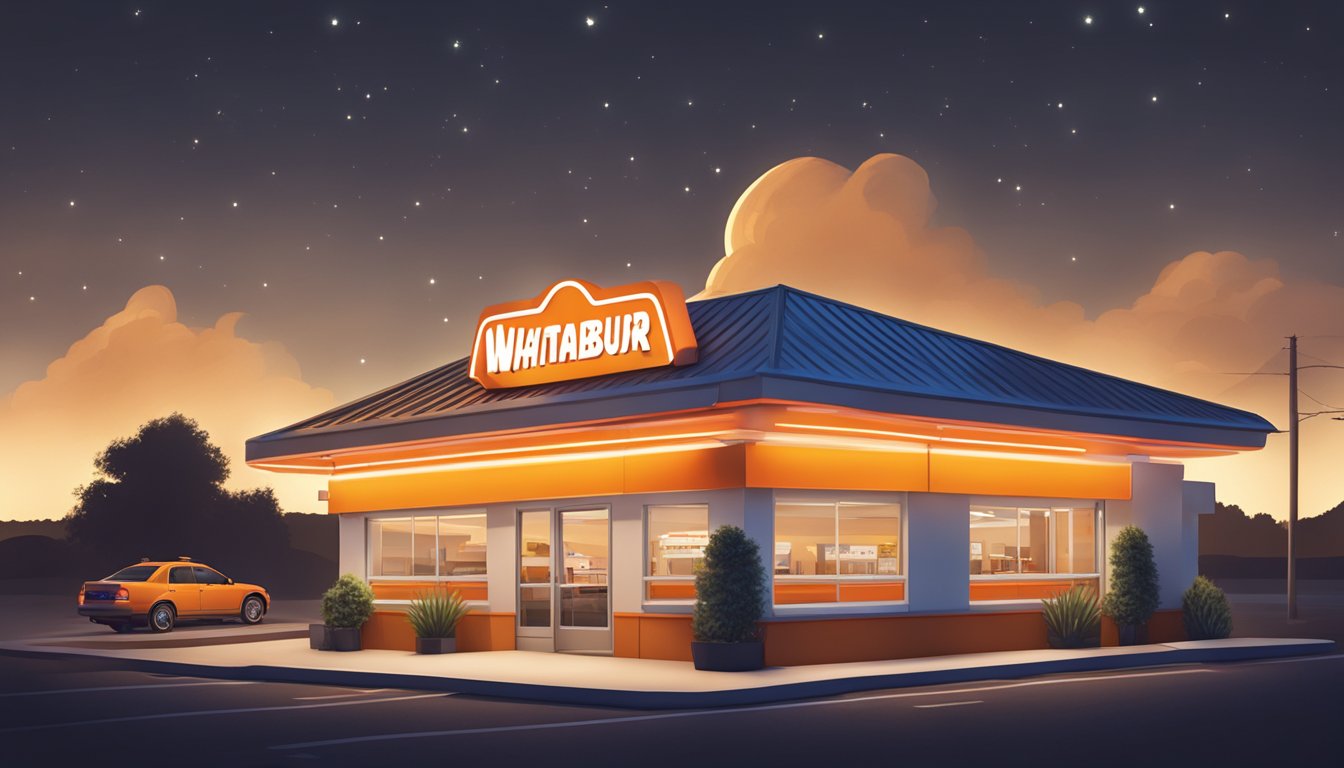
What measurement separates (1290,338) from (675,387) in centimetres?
3432

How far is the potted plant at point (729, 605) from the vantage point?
21719 mm

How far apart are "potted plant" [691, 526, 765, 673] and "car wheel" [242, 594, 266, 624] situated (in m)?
21.6

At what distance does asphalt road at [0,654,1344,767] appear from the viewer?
1343 cm

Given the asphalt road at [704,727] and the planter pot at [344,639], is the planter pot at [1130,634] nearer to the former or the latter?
the asphalt road at [704,727]

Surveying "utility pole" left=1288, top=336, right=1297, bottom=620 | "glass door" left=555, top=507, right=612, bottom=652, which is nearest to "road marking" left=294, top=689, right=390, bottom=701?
"glass door" left=555, top=507, right=612, bottom=652

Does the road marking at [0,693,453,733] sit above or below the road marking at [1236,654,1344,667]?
above

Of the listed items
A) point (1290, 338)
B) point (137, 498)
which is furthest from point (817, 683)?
point (137, 498)

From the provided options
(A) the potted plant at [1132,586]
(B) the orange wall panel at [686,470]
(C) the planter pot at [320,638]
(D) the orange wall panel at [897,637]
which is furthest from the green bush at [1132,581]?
(C) the planter pot at [320,638]

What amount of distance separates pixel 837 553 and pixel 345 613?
9.32m

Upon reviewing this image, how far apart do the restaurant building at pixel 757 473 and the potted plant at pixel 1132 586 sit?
1031 millimetres

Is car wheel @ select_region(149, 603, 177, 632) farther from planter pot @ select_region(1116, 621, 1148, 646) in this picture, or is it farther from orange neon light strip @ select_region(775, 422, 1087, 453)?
planter pot @ select_region(1116, 621, 1148, 646)

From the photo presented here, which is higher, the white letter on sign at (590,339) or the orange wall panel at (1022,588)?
the white letter on sign at (590,339)

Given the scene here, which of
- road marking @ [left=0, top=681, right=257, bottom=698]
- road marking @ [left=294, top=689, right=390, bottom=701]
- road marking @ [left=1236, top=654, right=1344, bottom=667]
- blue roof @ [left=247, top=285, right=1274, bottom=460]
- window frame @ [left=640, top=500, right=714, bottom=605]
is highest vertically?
blue roof @ [left=247, top=285, right=1274, bottom=460]

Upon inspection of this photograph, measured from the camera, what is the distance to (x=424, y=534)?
2866 centimetres
